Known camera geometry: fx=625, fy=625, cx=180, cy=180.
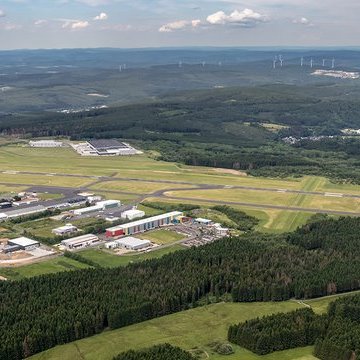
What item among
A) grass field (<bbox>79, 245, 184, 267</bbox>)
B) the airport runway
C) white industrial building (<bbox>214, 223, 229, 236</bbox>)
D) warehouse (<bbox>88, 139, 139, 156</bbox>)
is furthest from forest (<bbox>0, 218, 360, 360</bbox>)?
warehouse (<bbox>88, 139, 139, 156</bbox>)

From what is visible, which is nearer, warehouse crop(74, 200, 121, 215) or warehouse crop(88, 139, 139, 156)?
warehouse crop(74, 200, 121, 215)

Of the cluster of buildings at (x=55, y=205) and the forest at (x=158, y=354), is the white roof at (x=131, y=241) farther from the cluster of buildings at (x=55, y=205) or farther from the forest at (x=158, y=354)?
the forest at (x=158, y=354)

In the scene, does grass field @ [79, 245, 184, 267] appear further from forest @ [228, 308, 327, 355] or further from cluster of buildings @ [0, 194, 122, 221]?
forest @ [228, 308, 327, 355]

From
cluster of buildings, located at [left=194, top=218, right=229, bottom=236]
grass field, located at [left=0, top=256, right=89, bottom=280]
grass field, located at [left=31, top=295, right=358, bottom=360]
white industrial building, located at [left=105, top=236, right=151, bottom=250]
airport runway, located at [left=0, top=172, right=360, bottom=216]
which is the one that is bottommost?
grass field, located at [left=0, top=256, right=89, bottom=280]

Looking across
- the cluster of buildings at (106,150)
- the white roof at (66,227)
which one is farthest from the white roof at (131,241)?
the cluster of buildings at (106,150)

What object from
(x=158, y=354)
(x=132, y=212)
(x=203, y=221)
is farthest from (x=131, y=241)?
(x=158, y=354)

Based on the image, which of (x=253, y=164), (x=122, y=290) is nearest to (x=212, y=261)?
(x=122, y=290)
